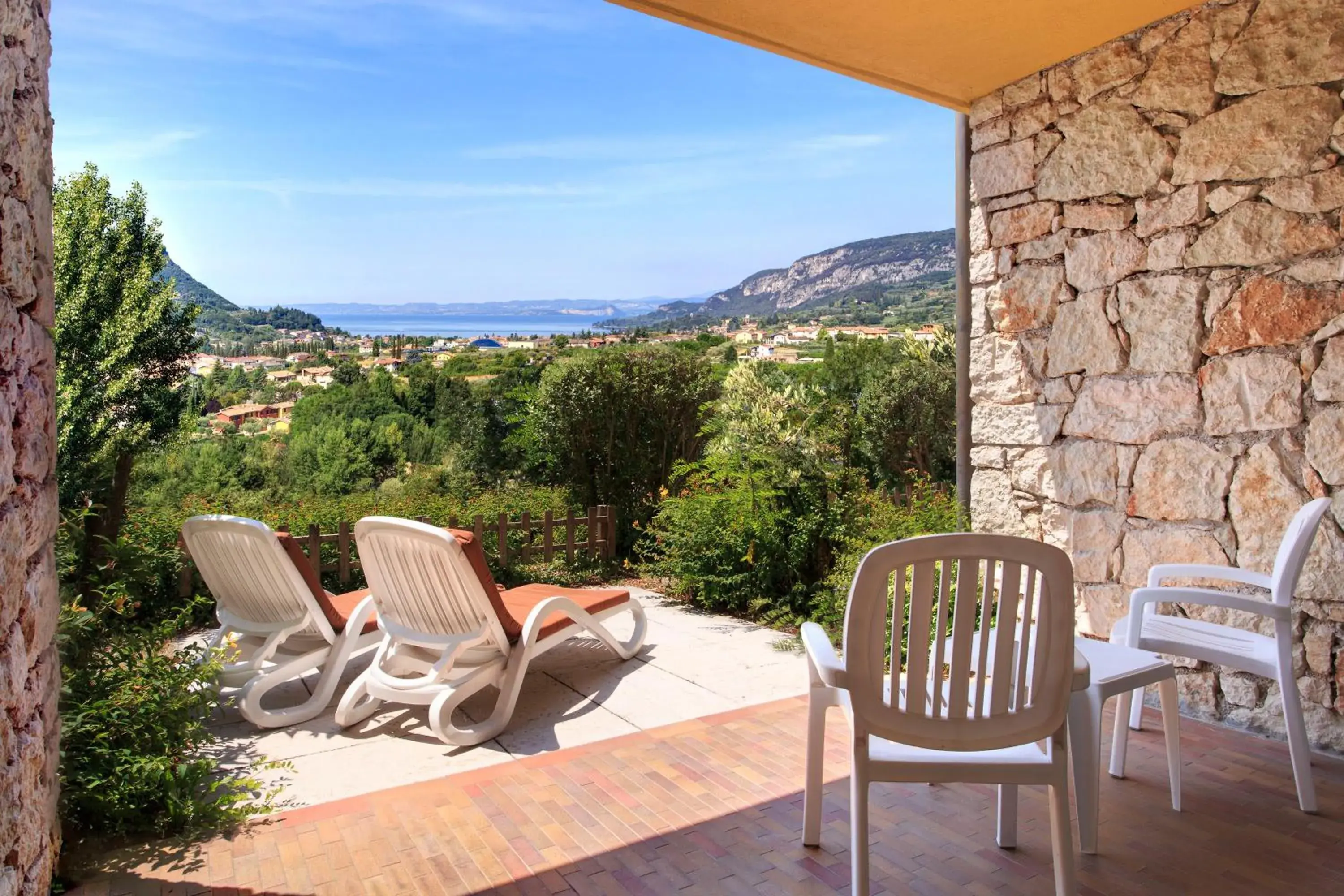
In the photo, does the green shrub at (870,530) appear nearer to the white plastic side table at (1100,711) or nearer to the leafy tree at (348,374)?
the white plastic side table at (1100,711)

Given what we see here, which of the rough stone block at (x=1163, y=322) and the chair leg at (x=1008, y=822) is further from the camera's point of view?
the rough stone block at (x=1163, y=322)

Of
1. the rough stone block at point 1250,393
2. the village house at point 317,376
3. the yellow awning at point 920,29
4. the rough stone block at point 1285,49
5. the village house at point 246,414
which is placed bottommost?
the village house at point 246,414

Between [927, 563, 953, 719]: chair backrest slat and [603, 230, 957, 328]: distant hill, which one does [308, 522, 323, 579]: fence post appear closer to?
[927, 563, 953, 719]: chair backrest slat

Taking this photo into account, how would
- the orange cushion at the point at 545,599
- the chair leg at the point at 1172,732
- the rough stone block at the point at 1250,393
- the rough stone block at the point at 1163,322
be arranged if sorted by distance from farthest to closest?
the orange cushion at the point at 545,599 < the rough stone block at the point at 1163,322 < the rough stone block at the point at 1250,393 < the chair leg at the point at 1172,732

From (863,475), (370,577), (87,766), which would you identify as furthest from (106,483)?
(863,475)

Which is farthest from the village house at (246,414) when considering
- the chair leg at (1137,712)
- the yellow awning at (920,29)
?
the chair leg at (1137,712)

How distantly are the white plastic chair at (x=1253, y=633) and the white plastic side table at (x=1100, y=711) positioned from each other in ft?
0.57

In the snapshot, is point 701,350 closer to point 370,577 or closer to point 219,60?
point 370,577

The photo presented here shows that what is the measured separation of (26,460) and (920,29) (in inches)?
143

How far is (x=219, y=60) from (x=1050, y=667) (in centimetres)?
2520

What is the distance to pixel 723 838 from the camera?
272cm

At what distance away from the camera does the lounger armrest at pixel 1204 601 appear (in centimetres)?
295

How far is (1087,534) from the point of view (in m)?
4.31

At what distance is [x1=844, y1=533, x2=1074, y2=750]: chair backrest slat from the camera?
2088mm
